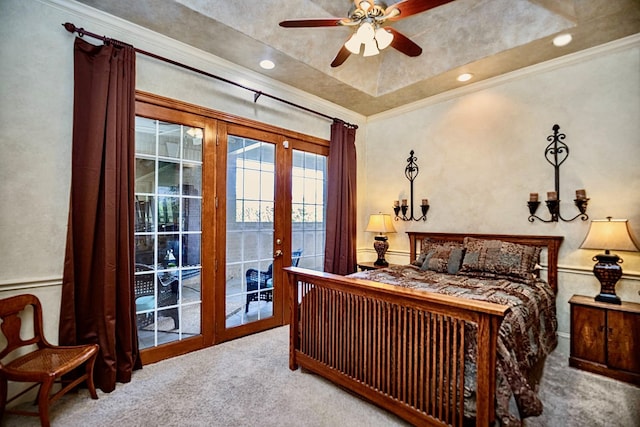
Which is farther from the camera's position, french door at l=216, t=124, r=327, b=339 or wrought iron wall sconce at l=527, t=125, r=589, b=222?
french door at l=216, t=124, r=327, b=339

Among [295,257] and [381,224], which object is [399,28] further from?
[295,257]

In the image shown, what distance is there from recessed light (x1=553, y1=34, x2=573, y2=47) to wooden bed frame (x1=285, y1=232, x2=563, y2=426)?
2.76 metres

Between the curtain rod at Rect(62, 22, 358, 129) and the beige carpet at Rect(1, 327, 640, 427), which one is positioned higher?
the curtain rod at Rect(62, 22, 358, 129)

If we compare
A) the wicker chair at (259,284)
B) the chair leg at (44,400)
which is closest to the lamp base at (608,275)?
the wicker chair at (259,284)

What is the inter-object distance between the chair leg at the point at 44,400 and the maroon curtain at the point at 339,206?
117 inches

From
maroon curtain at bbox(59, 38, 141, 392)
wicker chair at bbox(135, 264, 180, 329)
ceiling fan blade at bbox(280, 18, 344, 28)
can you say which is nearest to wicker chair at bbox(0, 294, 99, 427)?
maroon curtain at bbox(59, 38, 141, 392)

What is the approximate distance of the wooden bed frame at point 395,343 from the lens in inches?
61.8

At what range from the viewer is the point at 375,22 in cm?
230

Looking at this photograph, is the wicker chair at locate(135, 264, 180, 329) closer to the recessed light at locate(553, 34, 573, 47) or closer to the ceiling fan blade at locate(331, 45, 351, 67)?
the ceiling fan blade at locate(331, 45, 351, 67)

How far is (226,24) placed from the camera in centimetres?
263

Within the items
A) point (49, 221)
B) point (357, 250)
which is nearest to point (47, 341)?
point (49, 221)

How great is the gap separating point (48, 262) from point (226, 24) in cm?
237

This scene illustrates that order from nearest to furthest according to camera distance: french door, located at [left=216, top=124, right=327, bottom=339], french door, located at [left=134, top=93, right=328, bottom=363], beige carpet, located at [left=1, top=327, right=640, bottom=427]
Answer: beige carpet, located at [left=1, top=327, right=640, bottom=427] < french door, located at [left=134, top=93, right=328, bottom=363] < french door, located at [left=216, top=124, right=327, bottom=339]

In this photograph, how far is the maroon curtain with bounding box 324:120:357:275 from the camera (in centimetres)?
424
